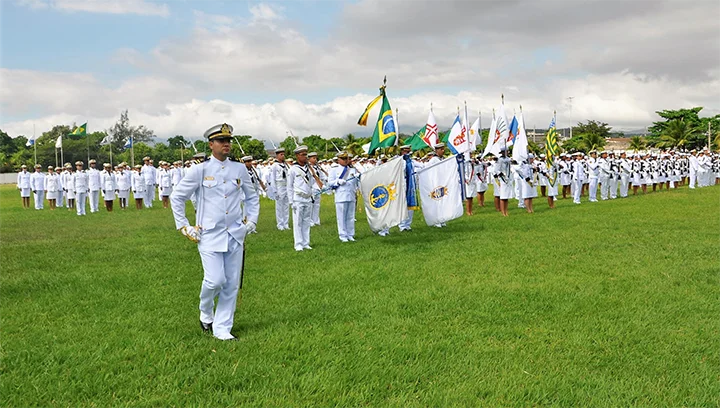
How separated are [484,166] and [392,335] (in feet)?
53.9

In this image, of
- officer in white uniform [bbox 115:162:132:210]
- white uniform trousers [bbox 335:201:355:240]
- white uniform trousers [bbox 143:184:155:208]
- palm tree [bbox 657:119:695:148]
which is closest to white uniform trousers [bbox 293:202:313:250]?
white uniform trousers [bbox 335:201:355:240]

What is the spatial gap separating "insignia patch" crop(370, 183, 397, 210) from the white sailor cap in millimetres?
6607

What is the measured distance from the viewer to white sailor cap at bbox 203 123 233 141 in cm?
600

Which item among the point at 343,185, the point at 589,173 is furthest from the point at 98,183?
the point at 589,173

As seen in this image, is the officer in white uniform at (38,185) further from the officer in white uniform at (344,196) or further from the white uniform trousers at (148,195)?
the officer in white uniform at (344,196)

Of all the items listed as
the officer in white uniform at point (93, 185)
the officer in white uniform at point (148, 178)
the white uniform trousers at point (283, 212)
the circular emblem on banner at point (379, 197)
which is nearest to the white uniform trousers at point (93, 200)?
the officer in white uniform at point (93, 185)

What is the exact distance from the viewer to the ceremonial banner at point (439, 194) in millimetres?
13344

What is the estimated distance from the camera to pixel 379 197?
12.5 meters

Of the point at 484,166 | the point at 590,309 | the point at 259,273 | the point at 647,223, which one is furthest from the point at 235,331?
the point at 484,166

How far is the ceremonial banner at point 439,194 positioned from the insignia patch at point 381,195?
1124mm

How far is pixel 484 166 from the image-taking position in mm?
21484

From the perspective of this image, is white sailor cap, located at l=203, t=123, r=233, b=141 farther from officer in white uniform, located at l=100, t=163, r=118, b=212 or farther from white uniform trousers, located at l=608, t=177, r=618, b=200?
white uniform trousers, located at l=608, t=177, r=618, b=200

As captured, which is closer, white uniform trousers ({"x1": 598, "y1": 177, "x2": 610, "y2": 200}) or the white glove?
the white glove

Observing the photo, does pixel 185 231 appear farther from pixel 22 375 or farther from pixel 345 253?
pixel 345 253
